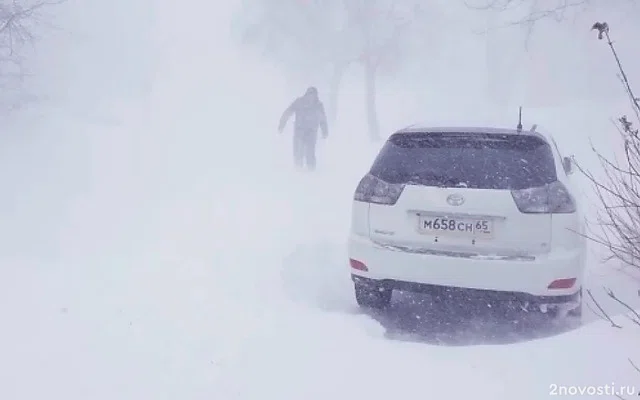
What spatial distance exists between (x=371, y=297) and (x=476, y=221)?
43.5 inches

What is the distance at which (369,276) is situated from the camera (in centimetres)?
439

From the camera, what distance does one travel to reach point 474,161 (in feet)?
13.6

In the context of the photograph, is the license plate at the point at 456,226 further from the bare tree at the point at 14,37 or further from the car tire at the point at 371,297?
the bare tree at the point at 14,37

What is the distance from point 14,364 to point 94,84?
19910 mm

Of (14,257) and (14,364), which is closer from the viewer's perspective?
(14,364)

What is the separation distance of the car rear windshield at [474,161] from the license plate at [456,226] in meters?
0.24

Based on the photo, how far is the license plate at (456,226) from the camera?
159 inches

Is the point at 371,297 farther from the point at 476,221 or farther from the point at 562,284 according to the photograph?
the point at 562,284

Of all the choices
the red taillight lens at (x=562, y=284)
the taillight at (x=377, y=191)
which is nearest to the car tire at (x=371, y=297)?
the taillight at (x=377, y=191)

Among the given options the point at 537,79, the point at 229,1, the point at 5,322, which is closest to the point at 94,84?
the point at 5,322

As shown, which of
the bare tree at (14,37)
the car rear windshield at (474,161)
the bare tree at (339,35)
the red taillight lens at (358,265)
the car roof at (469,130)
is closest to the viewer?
the car rear windshield at (474,161)

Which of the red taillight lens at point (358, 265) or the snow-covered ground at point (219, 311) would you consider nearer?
the snow-covered ground at point (219, 311)

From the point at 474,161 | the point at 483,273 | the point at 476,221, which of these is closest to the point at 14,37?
the point at 474,161

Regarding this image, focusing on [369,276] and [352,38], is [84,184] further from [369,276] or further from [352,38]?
[352,38]
